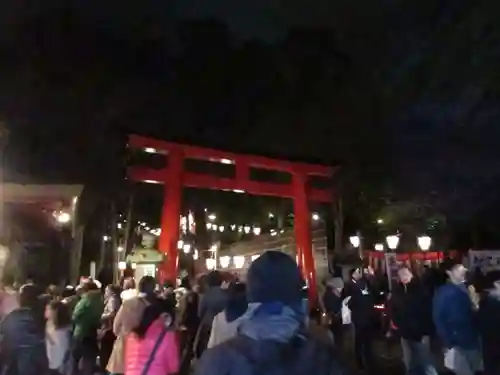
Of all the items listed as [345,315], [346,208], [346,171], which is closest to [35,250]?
[345,315]

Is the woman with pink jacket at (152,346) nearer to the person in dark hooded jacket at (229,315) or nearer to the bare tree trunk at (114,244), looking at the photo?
the person in dark hooded jacket at (229,315)

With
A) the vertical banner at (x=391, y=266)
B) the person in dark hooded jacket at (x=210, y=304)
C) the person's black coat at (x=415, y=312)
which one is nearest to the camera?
the person in dark hooded jacket at (x=210, y=304)

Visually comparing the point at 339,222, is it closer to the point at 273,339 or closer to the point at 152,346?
the point at 152,346

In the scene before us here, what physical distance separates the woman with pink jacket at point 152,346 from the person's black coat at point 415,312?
4345 millimetres

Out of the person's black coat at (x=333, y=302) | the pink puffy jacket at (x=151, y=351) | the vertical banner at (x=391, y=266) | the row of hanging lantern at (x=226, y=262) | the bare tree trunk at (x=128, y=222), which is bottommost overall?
the pink puffy jacket at (x=151, y=351)

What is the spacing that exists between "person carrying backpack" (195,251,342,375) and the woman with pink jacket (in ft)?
11.8

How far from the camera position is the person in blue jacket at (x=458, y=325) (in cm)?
778

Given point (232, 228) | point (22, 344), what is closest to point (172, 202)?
point (22, 344)

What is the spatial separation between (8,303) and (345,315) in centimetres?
832

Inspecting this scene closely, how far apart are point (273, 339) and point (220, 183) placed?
915 inches

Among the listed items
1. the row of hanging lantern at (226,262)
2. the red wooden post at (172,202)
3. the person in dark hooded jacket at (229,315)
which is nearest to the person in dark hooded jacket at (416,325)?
the person in dark hooded jacket at (229,315)

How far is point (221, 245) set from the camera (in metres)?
45.0

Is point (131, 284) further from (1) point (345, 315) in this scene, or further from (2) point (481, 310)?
(2) point (481, 310)

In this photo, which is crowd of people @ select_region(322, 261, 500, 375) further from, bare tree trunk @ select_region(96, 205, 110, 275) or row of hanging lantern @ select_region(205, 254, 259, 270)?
row of hanging lantern @ select_region(205, 254, 259, 270)
